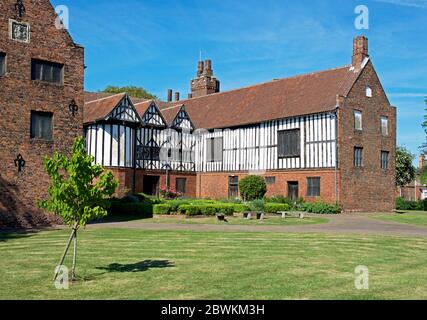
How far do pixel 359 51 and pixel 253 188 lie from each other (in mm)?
11923

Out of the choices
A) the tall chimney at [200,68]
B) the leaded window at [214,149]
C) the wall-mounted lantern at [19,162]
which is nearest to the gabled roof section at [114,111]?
the leaded window at [214,149]

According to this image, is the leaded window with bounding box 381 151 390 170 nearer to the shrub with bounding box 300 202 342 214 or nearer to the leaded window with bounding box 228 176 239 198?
the shrub with bounding box 300 202 342 214

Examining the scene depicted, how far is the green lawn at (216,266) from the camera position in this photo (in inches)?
321

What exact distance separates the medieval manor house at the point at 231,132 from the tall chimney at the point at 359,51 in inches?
2.7

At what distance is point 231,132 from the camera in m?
38.2

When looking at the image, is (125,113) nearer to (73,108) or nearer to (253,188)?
(253,188)

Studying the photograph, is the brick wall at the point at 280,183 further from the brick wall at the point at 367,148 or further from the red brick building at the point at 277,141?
the brick wall at the point at 367,148

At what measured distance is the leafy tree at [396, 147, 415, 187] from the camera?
53566 mm

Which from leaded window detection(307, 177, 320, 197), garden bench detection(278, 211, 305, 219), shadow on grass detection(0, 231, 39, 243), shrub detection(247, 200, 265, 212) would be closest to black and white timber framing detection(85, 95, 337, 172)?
leaded window detection(307, 177, 320, 197)

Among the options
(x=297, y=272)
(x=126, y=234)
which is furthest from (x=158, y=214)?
(x=297, y=272)

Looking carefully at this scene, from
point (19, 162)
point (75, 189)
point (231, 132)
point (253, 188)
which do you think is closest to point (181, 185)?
point (231, 132)

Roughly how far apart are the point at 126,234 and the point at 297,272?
27.8ft

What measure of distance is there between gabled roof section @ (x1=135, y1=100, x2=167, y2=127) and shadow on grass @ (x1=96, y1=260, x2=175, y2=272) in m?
24.3

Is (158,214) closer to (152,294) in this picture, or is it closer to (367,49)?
(152,294)
